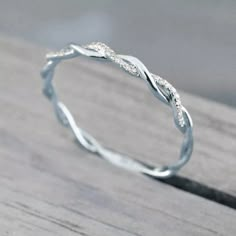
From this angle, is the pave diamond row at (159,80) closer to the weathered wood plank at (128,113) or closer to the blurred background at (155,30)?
the weathered wood plank at (128,113)

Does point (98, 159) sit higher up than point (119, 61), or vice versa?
point (119, 61)

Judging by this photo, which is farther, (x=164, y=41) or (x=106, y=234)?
(x=164, y=41)

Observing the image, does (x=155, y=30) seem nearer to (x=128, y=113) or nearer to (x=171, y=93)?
(x=128, y=113)

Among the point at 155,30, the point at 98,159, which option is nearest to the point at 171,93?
the point at 98,159

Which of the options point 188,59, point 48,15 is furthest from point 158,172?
point 48,15

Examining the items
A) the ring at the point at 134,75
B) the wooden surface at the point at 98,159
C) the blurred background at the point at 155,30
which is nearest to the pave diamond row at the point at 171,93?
the ring at the point at 134,75

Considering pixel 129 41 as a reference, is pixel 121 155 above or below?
above

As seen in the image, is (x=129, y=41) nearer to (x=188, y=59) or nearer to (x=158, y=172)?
(x=188, y=59)
